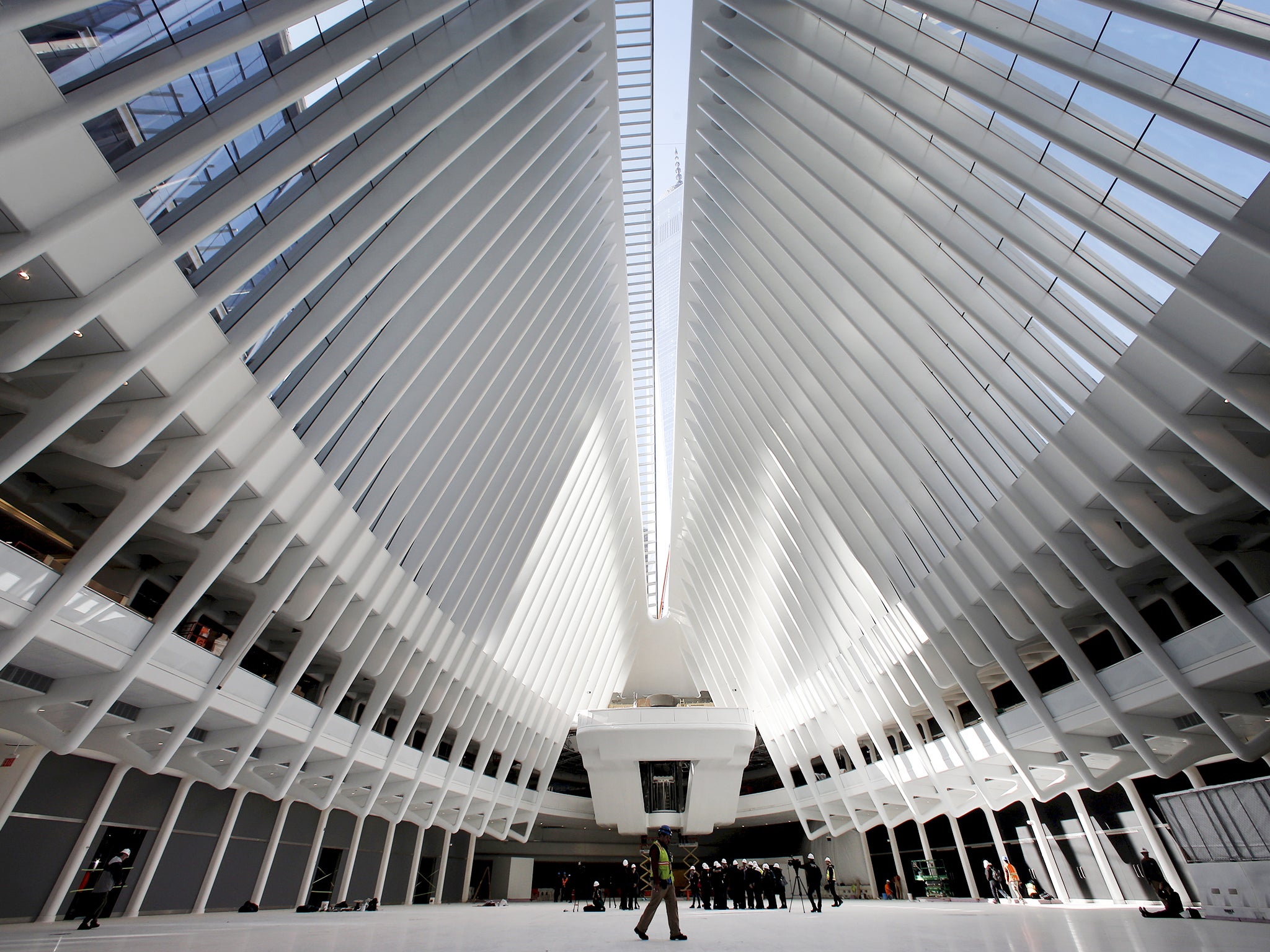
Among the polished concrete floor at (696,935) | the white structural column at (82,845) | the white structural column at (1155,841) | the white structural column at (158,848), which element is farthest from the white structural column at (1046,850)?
the white structural column at (82,845)

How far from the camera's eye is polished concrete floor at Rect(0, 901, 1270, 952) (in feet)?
19.9

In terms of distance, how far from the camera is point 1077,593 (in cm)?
1287

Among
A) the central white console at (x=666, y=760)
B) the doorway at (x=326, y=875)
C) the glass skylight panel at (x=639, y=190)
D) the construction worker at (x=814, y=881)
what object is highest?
the glass skylight panel at (x=639, y=190)

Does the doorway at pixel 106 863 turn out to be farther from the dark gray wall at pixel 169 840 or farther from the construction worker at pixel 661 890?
the construction worker at pixel 661 890

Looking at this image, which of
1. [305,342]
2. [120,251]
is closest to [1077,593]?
[305,342]

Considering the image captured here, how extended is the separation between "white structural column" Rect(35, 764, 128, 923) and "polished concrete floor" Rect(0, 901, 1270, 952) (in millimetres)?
727

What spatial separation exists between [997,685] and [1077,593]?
10.1 meters

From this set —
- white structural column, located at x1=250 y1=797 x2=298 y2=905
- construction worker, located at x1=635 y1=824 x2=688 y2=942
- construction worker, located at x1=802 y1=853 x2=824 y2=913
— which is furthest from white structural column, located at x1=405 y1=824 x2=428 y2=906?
construction worker, located at x1=635 y1=824 x2=688 y2=942

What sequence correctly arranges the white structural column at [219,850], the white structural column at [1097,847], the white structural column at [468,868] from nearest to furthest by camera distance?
the white structural column at [219,850] → the white structural column at [1097,847] → the white structural column at [468,868]

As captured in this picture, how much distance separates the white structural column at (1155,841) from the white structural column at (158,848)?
21.9 m

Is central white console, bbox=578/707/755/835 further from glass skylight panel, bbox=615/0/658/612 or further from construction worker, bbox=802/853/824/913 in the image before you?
construction worker, bbox=802/853/824/913

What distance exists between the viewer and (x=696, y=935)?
26.6 ft

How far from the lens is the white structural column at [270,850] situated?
56.1ft

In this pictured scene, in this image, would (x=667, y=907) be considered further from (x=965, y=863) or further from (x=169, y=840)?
(x=965, y=863)
